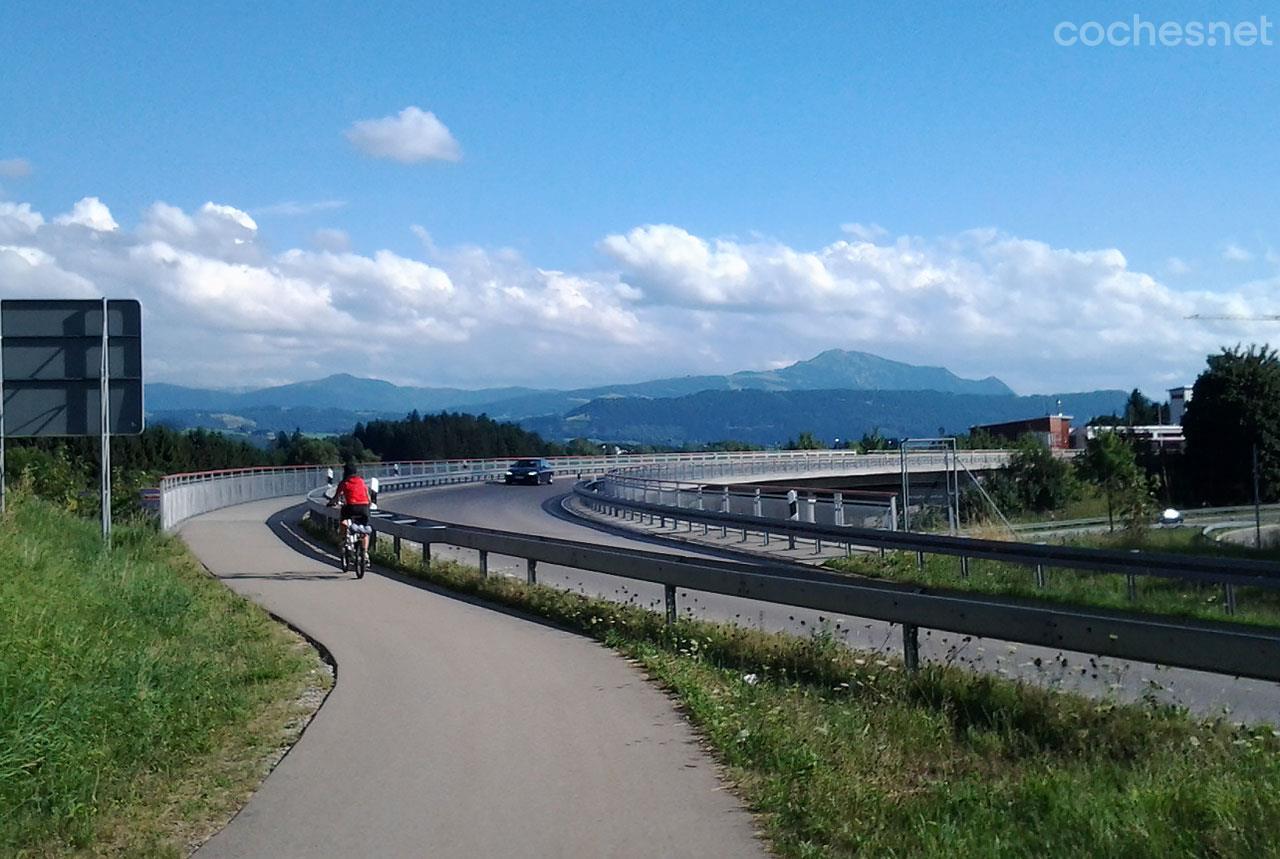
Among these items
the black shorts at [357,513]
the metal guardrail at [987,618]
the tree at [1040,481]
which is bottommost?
the tree at [1040,481]

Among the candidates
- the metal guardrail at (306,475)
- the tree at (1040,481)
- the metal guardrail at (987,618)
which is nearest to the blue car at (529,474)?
the metal guardrail at (306,475)

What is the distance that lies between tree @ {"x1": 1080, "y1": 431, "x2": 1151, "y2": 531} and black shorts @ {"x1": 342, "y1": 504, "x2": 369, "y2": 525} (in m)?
20.1

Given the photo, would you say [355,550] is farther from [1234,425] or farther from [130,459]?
[130,459]

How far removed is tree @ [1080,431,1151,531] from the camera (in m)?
35.9

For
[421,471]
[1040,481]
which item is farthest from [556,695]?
[421,471]

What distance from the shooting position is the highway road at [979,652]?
9500 mm

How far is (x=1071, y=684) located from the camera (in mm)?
10148

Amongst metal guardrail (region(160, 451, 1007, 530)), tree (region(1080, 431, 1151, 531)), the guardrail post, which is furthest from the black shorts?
tree (region(1080, 431, 1151, 531))

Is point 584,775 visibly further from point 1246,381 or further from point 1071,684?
point 1246,381

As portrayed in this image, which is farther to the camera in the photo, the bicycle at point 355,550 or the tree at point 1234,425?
the tree at point 1234,425

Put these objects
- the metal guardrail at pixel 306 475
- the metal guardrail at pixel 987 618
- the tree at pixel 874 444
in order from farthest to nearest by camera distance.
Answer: the tree at pixel 874 444, the metal guardrail at pixel 306 475, the metal guardrail at pixel 987 618

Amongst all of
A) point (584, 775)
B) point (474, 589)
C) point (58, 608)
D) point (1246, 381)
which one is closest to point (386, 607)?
point (474, 589)

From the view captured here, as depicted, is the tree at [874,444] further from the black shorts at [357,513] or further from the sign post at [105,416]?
the sign post at [105,416]

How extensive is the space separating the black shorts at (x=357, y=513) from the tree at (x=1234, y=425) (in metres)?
56.0
